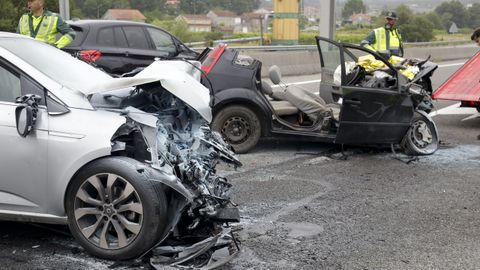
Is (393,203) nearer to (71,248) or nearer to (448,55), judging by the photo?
(71,248)

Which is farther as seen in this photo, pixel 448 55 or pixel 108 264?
pixel 448 55

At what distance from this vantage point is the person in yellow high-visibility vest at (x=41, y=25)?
7156 millimetres

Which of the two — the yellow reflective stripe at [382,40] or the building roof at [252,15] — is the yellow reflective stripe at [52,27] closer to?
the yellow reflective stripe at [382,40]

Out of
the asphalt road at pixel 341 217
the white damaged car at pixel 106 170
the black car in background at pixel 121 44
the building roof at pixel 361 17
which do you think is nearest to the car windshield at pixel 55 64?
the white damaged car at pixel 106 170

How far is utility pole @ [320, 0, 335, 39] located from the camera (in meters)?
16.4

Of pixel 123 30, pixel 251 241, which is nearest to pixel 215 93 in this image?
pixel 251 241

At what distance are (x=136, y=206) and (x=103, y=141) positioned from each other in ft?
1.62

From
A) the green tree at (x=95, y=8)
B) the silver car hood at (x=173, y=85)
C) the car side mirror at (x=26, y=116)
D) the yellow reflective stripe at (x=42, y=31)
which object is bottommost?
the car side mirror at (x=26, y=116)

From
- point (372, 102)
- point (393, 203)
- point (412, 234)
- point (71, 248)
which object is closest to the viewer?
point (71, 248)

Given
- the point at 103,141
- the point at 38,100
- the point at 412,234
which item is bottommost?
the point at 412,234

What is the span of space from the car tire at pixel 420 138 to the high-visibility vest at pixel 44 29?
4.58 m

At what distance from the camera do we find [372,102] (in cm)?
729

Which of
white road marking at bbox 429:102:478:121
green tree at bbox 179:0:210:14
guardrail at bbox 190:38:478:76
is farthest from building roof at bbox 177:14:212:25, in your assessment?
white road marking at bbox 429:102:478:121

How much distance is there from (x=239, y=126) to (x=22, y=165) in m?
3.86
